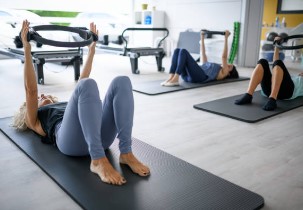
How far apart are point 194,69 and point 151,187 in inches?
115

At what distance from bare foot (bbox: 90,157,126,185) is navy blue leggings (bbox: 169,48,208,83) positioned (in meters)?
2.69

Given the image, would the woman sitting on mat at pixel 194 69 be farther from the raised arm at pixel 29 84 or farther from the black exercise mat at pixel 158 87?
the raised arm at pixel 29 84

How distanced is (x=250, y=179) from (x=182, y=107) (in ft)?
5.31

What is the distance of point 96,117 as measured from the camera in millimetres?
1558

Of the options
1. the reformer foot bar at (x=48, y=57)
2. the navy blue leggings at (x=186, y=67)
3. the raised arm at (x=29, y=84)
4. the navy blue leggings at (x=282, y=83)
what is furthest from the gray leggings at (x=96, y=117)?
the reformer foot bar at (x=48, y=57)

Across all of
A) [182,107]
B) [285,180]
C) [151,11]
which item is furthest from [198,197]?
[151,11]

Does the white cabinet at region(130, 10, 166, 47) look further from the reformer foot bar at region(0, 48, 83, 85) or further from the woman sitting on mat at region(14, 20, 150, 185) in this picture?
the woman sitting on mat at region(14, 20, 150, 185)

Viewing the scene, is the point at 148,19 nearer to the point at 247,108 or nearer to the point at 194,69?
the point at 194,69

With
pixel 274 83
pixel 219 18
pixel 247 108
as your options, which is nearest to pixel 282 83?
pixel 274 83

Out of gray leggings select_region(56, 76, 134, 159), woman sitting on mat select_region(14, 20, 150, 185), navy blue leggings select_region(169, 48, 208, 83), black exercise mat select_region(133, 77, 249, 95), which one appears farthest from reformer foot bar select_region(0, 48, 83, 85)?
gray leggings select_region(56, 76, 134, 159)

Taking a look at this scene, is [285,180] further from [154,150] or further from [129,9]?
[129,9]

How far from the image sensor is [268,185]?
172 cm

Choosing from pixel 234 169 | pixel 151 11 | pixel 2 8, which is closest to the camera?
pixel 234 169

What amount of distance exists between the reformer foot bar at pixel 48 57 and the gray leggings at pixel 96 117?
8.85 ft
